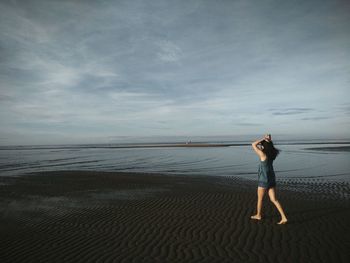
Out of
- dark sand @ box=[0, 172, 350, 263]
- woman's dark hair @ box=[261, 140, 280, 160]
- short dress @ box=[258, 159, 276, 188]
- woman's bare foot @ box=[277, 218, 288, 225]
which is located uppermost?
woman's dark hair @ box=[261, 140, 280, 160]

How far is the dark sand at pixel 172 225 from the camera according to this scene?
21.4 ft

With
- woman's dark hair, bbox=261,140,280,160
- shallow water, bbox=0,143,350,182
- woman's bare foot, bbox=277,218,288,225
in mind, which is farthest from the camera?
shallow water, bbox=0,143,350,182

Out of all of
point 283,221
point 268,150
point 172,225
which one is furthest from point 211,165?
point 268,150

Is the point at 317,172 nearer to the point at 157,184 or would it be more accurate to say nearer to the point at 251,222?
the point at 157,184

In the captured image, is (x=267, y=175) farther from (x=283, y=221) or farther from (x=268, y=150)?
(x=283, y=221)

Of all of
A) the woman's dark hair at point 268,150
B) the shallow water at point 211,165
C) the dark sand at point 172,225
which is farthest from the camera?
the shallow water at point 211,165

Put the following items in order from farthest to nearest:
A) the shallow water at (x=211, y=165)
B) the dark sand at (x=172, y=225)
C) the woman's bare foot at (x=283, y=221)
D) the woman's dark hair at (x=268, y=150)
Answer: the shallow water at (x=211, y=165) < the woman's bare foot at (x=283, y=221) < the woman's dark hair at (x=268, y=150) < the dark sand at (x=172, y=225)

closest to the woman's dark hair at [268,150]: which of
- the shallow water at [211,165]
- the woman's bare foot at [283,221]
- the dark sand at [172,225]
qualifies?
the woman's bare foot at [283,221]

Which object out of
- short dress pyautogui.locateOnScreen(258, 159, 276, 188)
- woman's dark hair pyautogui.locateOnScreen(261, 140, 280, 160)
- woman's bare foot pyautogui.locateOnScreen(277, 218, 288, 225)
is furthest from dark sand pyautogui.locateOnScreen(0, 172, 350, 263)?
woman's dark hair pyautogui.locateOnScreen(261, 140, 280, 160)

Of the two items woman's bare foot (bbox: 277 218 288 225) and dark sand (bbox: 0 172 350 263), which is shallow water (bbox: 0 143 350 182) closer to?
dark sand (bbox: 0 172 350 263)

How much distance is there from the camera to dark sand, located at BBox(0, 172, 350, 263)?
6535mm

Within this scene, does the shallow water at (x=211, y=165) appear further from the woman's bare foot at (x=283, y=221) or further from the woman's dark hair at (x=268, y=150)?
the woman's dark hair at (x=268, y=150)

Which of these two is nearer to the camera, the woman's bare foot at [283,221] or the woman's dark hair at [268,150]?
the woman's dark hair at [268,150]

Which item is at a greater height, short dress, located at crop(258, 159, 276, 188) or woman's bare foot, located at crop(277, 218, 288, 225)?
short dress, located at crop(258, 159, 276, 188)
